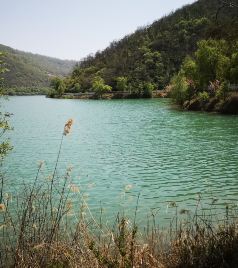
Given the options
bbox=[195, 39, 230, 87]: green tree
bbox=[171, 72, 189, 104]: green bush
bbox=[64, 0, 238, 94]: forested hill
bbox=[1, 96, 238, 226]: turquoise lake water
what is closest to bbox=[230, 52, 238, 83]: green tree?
bbox=[195, 39, 230, 87]: green tree

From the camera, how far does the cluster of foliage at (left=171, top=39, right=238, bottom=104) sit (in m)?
61.8

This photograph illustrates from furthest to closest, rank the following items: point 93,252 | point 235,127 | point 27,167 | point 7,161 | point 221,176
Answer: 1. point 235,127
2. point 7,161
3. point 27,167
4. point 221,176
5. point 93,252

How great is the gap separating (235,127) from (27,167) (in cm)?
2514

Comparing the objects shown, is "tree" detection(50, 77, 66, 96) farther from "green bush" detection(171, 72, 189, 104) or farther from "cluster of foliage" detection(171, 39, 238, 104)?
"green bush" detection(171, 72, 189, 104)

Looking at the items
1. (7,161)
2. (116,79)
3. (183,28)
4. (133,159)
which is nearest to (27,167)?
(7,161)

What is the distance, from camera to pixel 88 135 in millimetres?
42531

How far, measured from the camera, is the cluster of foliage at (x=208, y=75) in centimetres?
6181

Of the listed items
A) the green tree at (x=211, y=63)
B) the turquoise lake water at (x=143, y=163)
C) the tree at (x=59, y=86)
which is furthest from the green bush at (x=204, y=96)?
the tree at (x=59, y=86)

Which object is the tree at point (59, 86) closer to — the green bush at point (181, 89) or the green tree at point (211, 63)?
the green bush at point (181, 89)

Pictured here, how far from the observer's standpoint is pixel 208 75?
222 ft

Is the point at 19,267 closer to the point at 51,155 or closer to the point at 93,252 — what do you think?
the point at 93,252

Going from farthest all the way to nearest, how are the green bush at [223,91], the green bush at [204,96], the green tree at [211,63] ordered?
the green tree at [211,63] → the green bush at [204,96] → the green bush at [223,91]

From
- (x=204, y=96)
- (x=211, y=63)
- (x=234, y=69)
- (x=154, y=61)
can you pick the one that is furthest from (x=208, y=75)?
(x=154, y=61)

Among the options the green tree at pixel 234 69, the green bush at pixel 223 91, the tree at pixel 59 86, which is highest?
the green tree at pixel 234 69
